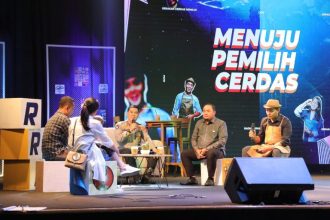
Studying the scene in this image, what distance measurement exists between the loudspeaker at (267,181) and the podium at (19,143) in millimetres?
2931

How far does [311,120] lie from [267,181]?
18.2ft

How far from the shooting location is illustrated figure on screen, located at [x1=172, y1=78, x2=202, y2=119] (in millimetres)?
10227

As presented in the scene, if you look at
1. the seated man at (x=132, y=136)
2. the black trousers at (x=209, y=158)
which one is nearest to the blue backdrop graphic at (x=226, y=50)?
the seated man at (x=132, y=136)

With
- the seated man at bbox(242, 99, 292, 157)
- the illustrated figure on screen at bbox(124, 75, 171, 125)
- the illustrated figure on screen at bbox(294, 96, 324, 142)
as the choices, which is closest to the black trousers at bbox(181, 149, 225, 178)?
the seated man at bbox(242, 99, 292, 157)

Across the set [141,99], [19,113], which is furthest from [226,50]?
[19,113]

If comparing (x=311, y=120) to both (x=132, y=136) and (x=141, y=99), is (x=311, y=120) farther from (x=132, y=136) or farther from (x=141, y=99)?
(x=132, y=136)

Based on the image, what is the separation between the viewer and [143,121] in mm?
10109

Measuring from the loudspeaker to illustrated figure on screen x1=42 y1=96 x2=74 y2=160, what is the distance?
92.5 inches

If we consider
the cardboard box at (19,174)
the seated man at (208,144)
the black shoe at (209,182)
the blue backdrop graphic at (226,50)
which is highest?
the blue backdrop graphic at (226,50)

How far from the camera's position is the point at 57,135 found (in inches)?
277

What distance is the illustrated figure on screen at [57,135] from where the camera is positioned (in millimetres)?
7020

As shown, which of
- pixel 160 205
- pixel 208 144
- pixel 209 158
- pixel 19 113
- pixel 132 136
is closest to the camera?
pixel 160 205

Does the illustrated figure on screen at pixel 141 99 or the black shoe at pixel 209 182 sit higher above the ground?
the illustrated figure on screen at pixel 141 99

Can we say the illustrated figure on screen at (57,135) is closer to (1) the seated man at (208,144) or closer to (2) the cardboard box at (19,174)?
(2) the cardboard box at (19,174)
